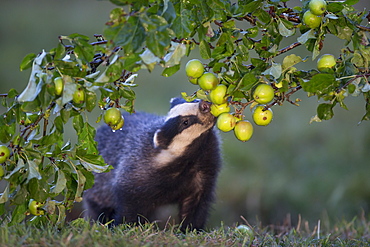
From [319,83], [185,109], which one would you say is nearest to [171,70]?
[319,83]

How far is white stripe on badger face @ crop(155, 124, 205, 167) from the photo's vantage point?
A: 3597 millimetres

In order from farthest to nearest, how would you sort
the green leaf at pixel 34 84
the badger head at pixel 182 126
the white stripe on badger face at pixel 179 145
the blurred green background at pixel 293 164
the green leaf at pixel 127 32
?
1. the blurred green background at pixel 293 164
2. the white stripe on badger face at pixel 179 145
3. the badger head at pixel 182 126
4. the green leaf at pixel 34 84
5. the green leaf at pixel 127 32

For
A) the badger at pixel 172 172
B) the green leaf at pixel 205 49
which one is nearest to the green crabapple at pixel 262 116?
the green leaf at pixel 205 49

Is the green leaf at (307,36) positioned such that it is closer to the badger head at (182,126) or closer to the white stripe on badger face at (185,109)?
the badger head at (182,126)

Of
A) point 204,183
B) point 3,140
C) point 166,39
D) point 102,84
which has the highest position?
point 166,39

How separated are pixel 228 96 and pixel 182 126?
4.38 feet

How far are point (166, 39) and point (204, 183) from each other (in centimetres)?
221

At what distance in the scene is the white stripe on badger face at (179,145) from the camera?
360 cm

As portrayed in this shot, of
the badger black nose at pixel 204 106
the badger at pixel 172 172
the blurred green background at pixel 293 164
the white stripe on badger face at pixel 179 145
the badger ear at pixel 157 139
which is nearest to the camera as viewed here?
the badger black nose at pixel 204 106

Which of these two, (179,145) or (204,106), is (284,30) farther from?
(179,145)

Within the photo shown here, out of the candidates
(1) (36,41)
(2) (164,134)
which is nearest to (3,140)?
(2) (164,134)

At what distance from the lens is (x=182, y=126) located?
11.9 feet

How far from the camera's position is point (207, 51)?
7.33 ft

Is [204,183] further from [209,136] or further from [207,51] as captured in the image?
[207,51]
